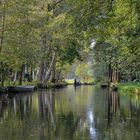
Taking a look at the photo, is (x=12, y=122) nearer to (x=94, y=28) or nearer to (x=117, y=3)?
(x=94, y=28)

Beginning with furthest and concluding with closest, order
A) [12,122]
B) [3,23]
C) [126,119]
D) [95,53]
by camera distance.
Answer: [95,53]
[3,23]
[126,119]
[12,122]

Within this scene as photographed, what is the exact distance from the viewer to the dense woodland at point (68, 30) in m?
13.5

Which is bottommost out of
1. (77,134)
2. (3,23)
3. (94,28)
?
(77,134)

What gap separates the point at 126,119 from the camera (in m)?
17.8

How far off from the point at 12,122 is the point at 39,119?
1413mm

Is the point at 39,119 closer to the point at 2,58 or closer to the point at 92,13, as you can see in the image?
the point at 92,13

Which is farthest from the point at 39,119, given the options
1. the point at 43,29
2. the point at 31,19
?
the point at 43,29

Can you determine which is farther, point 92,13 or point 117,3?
point 117,3

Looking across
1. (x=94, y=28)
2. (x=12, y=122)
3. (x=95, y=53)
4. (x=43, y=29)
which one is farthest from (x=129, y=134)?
(x=95, y=53)

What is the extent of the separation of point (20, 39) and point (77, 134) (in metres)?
27.2

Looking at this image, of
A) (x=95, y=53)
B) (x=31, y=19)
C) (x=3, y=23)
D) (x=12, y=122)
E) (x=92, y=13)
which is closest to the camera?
(x=92, y=13)

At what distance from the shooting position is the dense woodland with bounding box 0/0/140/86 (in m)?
13.5

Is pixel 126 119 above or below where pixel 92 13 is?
below

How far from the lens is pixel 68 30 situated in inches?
963
